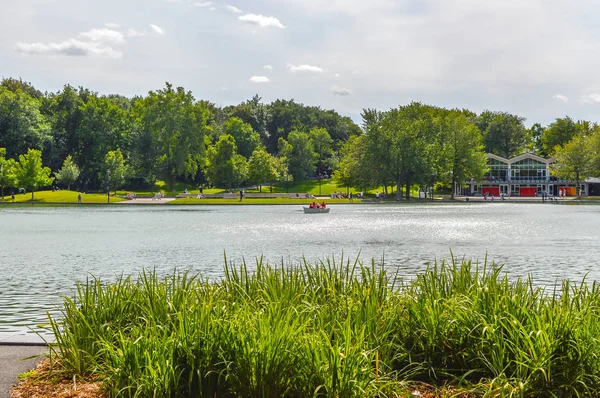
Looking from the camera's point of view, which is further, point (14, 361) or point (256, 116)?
point (256, 116)

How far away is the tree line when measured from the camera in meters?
104

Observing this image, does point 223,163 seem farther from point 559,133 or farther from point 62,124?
point 559,133

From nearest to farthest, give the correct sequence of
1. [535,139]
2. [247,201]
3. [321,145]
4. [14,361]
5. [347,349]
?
[347,349], [14,361], [247,201], [321,145], [535,139]

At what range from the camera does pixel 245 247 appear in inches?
1427

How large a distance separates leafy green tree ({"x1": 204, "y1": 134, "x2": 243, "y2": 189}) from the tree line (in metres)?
0.19

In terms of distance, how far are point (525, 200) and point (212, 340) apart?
118214mm

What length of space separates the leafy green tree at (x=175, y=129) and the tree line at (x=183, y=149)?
0.18 meters

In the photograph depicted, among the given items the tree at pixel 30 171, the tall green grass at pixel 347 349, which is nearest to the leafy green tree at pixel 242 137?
the tree at pixel 30 171

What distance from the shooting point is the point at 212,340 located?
20.0ft

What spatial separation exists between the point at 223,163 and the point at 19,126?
36616 mm

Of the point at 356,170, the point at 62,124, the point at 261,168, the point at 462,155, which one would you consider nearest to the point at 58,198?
the point at 62,124

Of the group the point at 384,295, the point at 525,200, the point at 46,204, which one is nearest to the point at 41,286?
the point at 384,295

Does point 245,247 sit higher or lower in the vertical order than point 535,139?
lower

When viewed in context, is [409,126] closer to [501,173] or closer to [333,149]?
[501,173]
